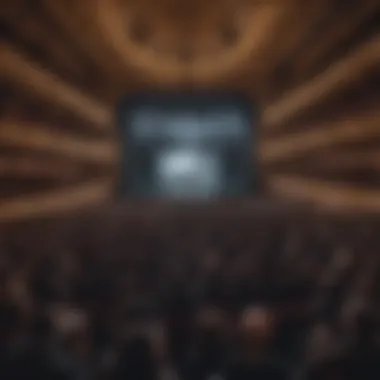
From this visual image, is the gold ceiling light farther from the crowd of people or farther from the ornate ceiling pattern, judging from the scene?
the crowd of people

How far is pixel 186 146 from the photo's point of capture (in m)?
1.54

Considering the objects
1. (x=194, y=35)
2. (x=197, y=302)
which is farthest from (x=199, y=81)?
(x=197, y=302)

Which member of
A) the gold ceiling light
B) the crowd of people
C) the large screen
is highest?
the gold ceiling light

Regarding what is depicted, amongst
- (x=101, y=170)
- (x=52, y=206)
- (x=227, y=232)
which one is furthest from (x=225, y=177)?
(x=52, y=206)

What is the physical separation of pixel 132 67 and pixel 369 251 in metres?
0.66

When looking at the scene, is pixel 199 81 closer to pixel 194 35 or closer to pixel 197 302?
pixel 194 35

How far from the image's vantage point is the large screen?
1.53 meters

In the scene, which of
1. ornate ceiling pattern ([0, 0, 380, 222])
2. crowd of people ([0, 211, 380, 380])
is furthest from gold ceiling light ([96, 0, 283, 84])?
crowd of people ([0, 211, 380, 380])

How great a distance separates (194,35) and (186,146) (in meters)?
0.25

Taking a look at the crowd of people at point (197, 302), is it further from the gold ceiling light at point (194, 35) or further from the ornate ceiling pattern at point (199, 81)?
the gold ceiling light at point (194, 35)

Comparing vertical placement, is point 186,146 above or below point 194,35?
below

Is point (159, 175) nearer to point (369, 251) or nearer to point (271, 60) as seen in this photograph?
point (271, 60)

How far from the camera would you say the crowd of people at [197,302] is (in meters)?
1.46

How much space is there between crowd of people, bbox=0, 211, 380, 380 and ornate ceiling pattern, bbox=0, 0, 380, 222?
11cm
